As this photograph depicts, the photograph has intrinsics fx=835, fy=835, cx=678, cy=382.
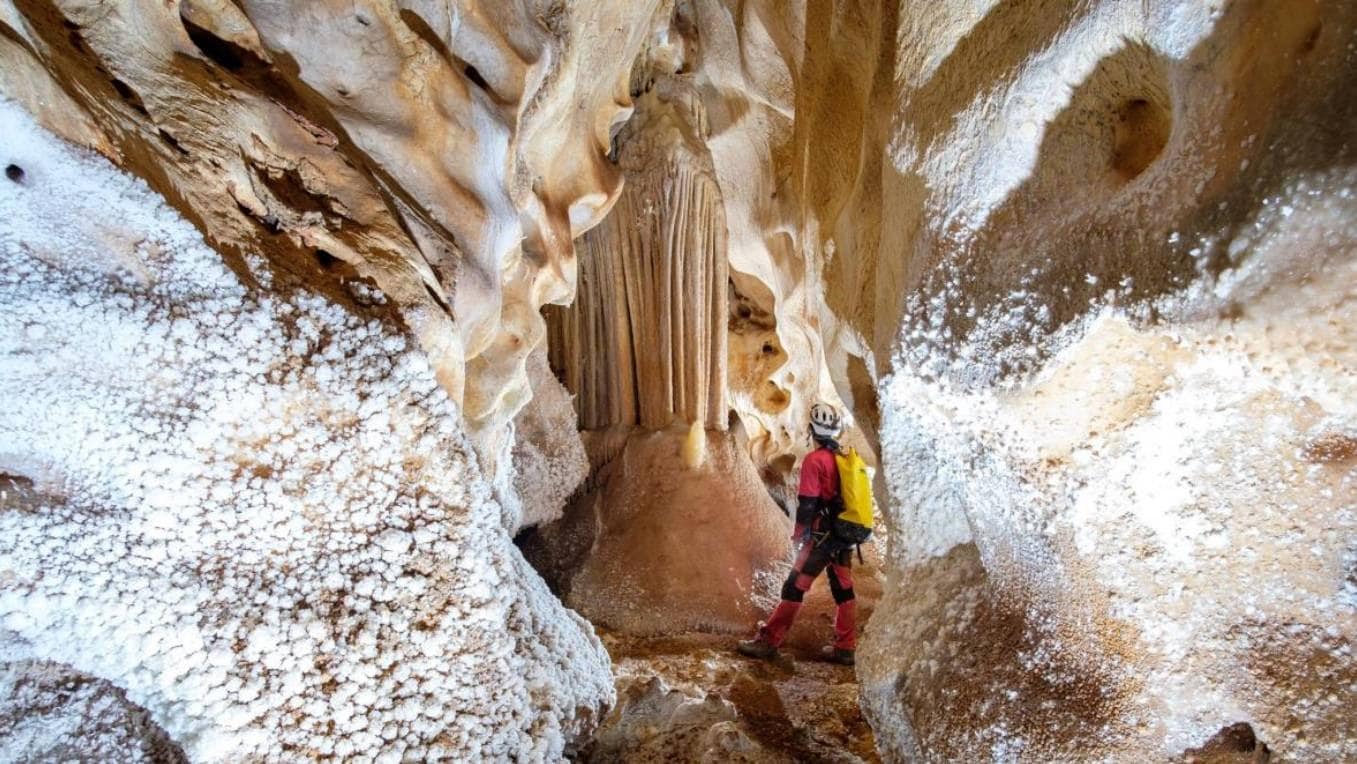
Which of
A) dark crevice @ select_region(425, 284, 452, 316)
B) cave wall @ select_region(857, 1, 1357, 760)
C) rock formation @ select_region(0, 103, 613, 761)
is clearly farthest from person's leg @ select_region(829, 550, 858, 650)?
dark crevice @ select_region(425, 284, 452, 316)

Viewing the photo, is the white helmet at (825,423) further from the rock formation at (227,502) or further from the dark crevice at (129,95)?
the dark crevice at (129,95)

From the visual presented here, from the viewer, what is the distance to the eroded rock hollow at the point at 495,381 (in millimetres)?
1254

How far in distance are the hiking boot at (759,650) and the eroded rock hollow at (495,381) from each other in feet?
3.68

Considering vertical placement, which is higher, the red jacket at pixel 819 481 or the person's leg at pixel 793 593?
the red jacket at pixel 819 481

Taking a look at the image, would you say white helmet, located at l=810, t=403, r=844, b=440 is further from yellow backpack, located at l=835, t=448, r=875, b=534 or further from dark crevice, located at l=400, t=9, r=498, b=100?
dark crevice, located at l=400, t=9, r=498, b=100

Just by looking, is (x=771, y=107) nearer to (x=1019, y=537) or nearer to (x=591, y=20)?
(x=591, y=20)

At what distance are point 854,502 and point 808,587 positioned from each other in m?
0.42

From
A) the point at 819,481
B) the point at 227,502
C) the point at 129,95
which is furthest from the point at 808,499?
the point at 129,95

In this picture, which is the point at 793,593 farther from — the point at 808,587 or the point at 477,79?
the point at 477,79

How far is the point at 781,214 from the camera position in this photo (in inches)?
141

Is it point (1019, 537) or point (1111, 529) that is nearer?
point (1111, 529)

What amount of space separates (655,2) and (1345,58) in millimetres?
2205

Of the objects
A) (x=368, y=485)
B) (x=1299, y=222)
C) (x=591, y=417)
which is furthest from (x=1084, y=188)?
(x=591, y=417)

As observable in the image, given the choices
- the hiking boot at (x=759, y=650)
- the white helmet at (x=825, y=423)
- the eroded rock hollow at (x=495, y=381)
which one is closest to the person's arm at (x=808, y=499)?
the white helmet at (x=825, y=423)
